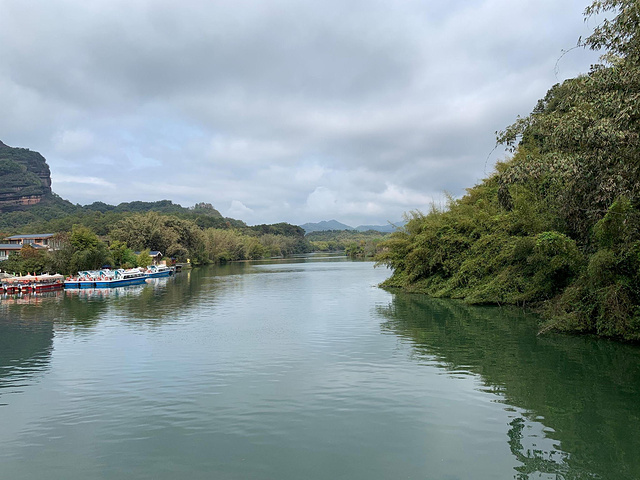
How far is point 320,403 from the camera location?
10.6 metres

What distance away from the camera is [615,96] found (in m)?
9.62

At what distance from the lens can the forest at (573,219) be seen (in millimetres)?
10070

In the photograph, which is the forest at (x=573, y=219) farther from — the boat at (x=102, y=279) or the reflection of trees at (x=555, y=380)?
the boat at (x=102, y=279)

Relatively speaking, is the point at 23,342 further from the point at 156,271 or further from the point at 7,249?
the point at 7,249

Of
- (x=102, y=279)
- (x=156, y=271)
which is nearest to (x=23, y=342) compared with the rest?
(x=102, y=279)

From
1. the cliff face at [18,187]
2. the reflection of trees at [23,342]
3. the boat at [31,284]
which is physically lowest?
the reflection of trees at [23,342]

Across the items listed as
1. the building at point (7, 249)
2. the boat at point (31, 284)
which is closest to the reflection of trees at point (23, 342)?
the boat at point (31, 284)

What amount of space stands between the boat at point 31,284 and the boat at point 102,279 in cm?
108

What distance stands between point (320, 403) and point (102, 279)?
45405 mm

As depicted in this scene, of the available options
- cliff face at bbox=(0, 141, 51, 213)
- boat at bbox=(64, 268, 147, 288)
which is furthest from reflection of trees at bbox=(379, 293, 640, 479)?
cliff face at bbox=(0, 141, 51, 213)

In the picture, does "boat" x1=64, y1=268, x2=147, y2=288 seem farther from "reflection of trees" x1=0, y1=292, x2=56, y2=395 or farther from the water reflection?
"reflection of trees" x1=0, y1=292, x2=56, y2=395

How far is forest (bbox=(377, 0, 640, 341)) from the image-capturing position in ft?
33.0

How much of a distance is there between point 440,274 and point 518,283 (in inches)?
401

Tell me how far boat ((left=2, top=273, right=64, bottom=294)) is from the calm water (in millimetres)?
26820
